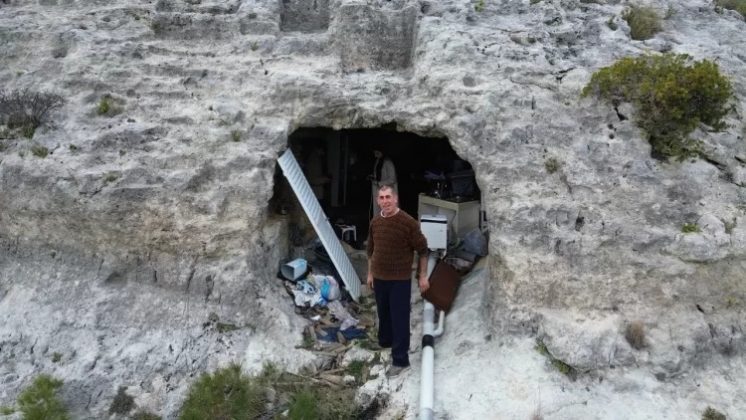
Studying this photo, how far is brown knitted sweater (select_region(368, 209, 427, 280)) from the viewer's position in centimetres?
529

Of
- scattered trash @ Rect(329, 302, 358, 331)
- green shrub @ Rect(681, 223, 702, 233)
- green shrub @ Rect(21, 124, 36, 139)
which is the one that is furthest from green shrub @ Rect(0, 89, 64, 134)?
green shrub @ Rect(681, 223, 702, 233)

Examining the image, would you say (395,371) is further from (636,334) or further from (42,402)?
(42,402)

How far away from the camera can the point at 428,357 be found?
5.60 meters

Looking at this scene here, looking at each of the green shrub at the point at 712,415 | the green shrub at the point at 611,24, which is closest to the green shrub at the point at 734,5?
the green shrub at the point at 611,24

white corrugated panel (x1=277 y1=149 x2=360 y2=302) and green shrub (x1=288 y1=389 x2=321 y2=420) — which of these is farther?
white corrugated panel (x1=277 y1=149 x2=360 y2=302)

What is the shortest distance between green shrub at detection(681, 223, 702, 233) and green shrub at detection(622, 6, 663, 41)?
280cm

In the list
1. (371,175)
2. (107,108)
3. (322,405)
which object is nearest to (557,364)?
(322,405)

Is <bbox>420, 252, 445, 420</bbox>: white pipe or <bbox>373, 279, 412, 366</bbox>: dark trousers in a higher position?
<bbox>373, 279, 412, 366</bbox>: dark trousers

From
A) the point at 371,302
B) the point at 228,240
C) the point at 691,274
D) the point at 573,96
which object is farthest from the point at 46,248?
the point at 691,274

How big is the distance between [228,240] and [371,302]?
2123mm

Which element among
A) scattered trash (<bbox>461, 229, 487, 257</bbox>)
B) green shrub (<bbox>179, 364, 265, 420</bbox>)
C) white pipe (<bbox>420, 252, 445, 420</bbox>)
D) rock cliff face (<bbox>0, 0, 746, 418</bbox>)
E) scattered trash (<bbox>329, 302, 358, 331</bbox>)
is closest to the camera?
white pipe (<bbox>420, 252, 445, 420</bbox>)

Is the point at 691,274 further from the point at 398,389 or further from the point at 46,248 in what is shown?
the point at 46,248

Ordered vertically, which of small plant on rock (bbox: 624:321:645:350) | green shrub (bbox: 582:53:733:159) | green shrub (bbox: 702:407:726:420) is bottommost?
green shrub (bbox: 702:407:726:420)

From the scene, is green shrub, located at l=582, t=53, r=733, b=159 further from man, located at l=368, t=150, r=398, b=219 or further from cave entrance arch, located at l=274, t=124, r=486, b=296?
man, located at l=368, t=150, r=398, b=219
